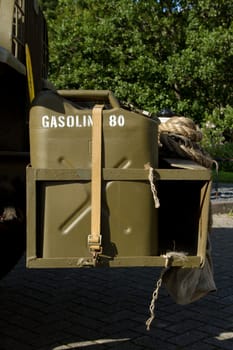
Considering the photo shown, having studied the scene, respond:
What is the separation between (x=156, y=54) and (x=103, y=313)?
12.8m

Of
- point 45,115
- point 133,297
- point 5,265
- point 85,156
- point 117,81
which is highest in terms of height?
point 117,81

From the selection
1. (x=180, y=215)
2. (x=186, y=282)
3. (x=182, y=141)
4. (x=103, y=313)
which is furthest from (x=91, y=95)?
(x=103, y=313)

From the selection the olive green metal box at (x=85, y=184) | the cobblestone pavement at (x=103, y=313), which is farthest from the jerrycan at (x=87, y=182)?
the cobblestone pavement at (x=103, y=313)

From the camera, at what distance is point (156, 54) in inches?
658

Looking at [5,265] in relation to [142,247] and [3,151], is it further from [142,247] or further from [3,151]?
[142,247]

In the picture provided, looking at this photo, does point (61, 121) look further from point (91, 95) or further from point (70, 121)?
point (91, 95)

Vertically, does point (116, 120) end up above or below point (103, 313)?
above

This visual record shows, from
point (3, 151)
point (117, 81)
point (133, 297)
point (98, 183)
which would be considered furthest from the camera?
point (117, 81)

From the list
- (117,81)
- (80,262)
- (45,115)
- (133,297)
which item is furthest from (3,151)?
(117,81)

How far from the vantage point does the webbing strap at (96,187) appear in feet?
9.86

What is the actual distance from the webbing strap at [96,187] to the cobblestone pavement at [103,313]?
1.26 m

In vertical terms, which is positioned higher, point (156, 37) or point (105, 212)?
point (156, 37)

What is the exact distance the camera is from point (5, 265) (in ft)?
15.3

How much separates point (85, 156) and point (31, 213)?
0.38 m
